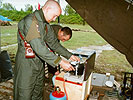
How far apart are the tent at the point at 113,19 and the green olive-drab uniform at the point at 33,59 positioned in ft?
1.93

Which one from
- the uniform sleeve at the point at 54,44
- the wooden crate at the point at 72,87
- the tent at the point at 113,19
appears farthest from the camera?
the uniform sleeve at the point at 54,44

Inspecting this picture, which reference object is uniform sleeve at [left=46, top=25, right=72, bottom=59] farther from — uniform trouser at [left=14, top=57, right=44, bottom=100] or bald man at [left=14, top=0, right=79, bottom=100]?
uniform trouser at [left=14, top=57, right=44, bottom=100]

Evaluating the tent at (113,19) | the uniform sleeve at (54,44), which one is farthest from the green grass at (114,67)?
the tent at (113,19)

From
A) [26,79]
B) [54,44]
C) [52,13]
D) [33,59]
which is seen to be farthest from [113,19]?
[26,79]

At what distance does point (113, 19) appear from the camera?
151 cm

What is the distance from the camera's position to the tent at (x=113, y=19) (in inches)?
53.2

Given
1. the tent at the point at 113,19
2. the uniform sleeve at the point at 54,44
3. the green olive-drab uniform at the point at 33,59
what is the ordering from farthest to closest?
the uniform sleeve at the point at 54,44 < the green olive-drab uniform at the point at 33,59 < the tent at the point at 113,19

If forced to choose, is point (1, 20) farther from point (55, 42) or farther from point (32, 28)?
point (32, 28)

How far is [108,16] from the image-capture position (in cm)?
157

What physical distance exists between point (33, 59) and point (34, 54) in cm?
8

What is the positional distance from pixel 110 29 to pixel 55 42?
34.0 inches

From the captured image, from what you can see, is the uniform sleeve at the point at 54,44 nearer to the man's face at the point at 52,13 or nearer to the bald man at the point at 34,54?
the bald man at the point at 34,54

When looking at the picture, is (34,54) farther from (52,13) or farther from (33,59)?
(52,13)

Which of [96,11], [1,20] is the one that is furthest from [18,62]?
[1,20]
